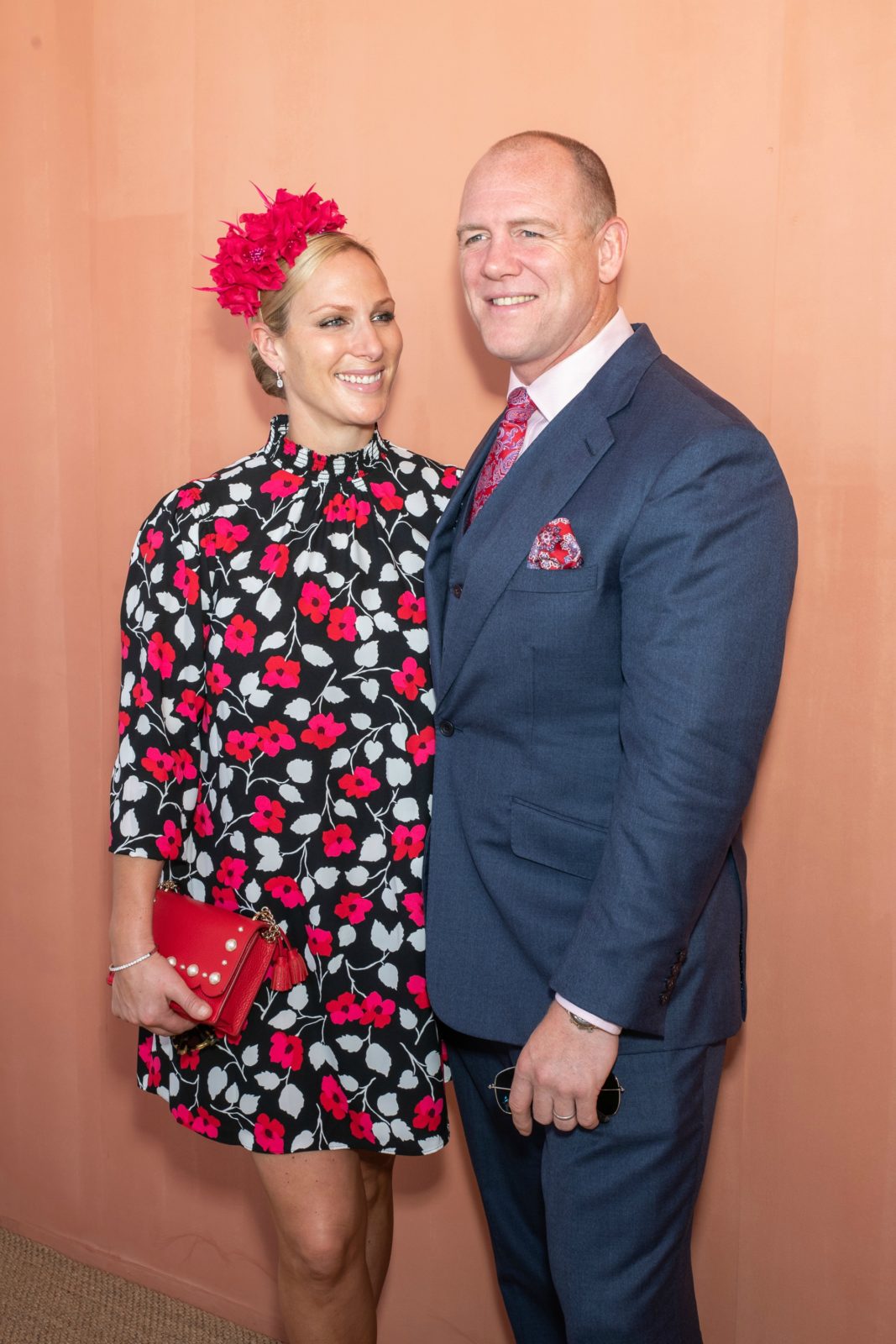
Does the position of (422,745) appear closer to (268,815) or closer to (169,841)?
(268,815)

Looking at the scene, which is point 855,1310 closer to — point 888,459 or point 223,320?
point 888,459

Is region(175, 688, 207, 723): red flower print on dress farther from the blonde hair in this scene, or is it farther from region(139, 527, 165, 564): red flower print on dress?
the blonde hair

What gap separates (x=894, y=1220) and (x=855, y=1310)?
184 mm

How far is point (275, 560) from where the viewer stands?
1.89 meters

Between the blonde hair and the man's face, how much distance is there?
274mm

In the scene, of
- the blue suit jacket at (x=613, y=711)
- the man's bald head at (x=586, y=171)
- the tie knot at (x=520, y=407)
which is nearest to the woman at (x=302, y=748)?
the blue suit jacket at (x=613, y=711)

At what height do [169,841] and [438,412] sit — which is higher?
[438,412]

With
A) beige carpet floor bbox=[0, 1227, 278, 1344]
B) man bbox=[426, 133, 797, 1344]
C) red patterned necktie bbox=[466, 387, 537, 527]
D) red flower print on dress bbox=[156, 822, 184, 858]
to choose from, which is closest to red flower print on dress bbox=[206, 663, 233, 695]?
red flower print on dress bbox=[156, 822, 184, 858]

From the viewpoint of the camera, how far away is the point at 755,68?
1.89 metres

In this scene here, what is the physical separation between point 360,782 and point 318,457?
0.50 meters

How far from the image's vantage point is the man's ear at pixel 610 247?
170cm

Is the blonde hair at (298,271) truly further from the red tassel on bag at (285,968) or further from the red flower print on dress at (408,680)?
the red tassel on bag at (285,968)

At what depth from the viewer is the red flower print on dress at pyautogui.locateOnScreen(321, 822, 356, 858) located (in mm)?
1863

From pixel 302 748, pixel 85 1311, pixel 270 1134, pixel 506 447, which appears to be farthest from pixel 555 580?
pixel 85 1311
